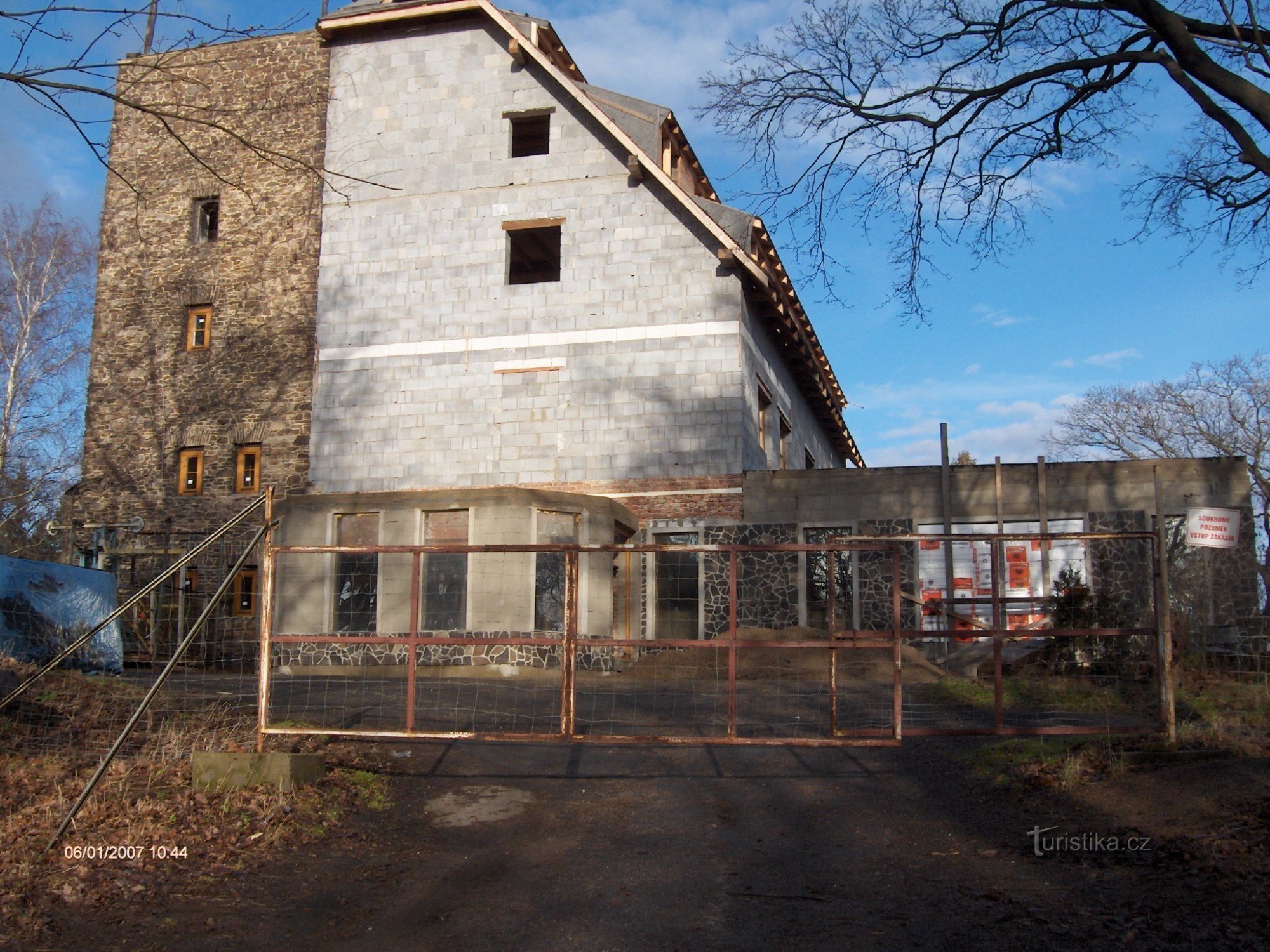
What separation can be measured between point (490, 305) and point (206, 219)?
8.97m

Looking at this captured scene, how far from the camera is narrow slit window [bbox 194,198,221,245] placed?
27.1 metres

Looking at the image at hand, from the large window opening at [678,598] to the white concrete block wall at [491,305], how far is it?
1762 millimetres

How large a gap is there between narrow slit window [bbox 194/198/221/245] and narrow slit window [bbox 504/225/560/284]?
24.9ft

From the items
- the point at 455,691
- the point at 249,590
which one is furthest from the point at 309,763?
the point at 249,590

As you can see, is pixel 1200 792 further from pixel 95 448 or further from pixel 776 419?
pixel 95 448

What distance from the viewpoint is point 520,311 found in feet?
77.3

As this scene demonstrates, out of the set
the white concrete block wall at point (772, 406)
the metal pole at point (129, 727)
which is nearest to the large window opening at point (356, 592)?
the white concrete block wall at point (772, 406)

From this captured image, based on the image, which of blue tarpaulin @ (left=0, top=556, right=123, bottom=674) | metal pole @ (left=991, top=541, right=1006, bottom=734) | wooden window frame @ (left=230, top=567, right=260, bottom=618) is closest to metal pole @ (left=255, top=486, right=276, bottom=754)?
metal pole @ (left=991, top=541, right=1006, bottom=734)

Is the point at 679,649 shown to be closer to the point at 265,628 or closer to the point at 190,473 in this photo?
the point at 265,628

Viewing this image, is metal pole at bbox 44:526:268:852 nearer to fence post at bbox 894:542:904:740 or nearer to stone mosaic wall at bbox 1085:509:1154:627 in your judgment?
fence post at bbox 894:542:904:740

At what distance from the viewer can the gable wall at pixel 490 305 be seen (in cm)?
2239

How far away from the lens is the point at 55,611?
16.8 m

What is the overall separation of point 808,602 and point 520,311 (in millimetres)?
8728
